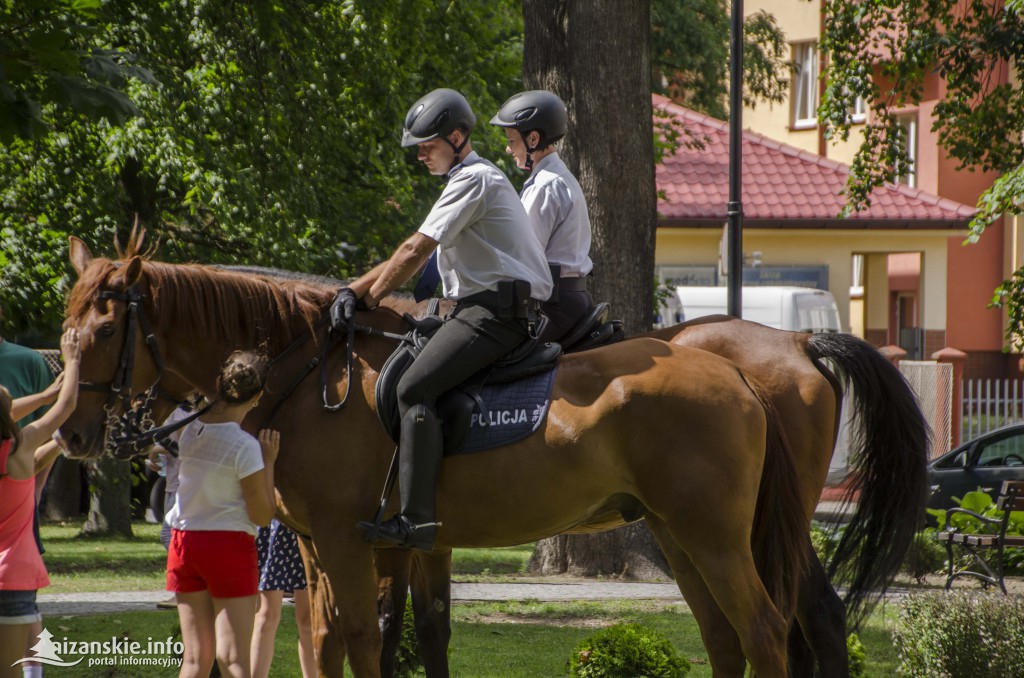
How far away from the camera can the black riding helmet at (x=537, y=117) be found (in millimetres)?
6203

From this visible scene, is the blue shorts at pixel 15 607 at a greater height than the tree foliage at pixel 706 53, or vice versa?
the tree foliage at pixel 706 53

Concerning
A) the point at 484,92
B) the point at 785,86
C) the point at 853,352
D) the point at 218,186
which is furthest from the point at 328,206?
the point at 785,86

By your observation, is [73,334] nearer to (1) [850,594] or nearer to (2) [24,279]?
(1) [850,594]

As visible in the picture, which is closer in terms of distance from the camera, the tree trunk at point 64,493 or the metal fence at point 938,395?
the tree trunk at point 64,493

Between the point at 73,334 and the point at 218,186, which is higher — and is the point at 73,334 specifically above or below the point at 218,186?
below

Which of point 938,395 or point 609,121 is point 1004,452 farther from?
point 609,121

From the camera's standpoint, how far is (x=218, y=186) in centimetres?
1288

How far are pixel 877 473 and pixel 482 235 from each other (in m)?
2.70

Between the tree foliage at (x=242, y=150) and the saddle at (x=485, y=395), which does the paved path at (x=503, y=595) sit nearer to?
the tree foliage at (x=242, y=150)

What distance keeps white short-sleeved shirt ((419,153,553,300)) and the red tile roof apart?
20171 millimetres

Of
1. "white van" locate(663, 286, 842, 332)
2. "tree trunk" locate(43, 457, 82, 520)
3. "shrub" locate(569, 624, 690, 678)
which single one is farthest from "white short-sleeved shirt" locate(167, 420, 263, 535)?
"white van" locate(663, 286, 842, 332)

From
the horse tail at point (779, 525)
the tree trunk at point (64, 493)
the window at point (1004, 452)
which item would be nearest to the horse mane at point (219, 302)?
the horse tail at point (779, 525)

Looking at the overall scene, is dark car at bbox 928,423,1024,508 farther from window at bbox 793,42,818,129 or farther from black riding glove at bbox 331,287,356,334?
window at bbox 793,42,818,129

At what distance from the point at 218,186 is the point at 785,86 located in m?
19.7
